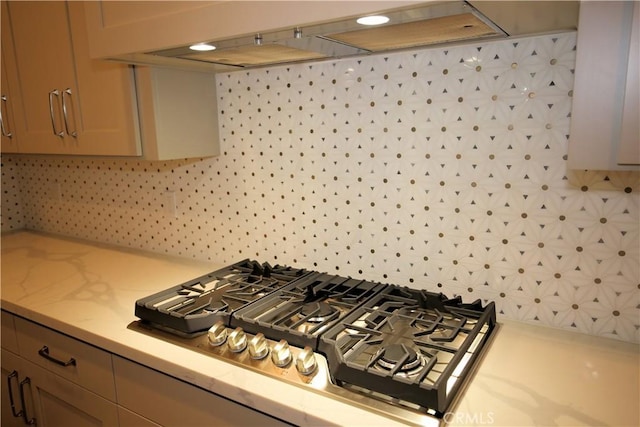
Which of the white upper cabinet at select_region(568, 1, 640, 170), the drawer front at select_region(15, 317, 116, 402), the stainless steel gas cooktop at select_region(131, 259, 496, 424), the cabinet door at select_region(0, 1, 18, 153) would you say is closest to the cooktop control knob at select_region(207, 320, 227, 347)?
the stainless steel gas cooktop at select_region(131, 259, 496, 424)

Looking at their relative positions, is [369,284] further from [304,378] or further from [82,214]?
[82,214]

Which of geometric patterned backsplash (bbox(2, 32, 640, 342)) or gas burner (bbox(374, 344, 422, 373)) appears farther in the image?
geometric patterned backsplash (bbox(2, 32, 640, 342))

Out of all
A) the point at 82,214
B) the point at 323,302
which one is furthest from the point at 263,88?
the point at 82,214

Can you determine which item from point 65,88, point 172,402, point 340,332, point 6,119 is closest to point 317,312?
point 340,332

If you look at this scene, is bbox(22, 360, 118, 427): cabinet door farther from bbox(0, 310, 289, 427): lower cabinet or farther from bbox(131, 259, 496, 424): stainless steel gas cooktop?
bbox(131, 259, 496, 424): stainless steel gas cooktop

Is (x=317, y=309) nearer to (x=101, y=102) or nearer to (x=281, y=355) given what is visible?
(x=281, y=355)

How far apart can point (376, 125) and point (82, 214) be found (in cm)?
164

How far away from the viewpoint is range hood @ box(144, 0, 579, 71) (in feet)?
2.60

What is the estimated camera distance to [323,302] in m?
1.24

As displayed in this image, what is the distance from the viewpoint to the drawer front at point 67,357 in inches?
47.0

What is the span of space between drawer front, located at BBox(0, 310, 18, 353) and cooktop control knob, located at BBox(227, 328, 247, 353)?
0.89 m

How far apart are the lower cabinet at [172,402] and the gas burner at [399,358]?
0.24 metres

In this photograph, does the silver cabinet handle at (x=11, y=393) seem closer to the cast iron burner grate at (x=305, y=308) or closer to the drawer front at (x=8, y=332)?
the drawer front at (x=8, y=332)

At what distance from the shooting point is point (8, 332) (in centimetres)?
148
